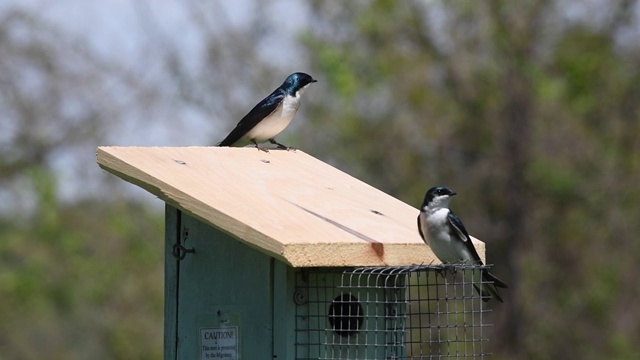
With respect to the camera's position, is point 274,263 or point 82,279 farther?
point 82,279

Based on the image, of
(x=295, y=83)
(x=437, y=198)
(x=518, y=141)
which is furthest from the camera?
(x=518, y=141)

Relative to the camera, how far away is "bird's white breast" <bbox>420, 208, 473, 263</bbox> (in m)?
3.82

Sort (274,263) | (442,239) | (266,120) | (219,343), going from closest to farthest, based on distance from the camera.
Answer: (274,263) → (219,343) → (442,239) → (266,120)

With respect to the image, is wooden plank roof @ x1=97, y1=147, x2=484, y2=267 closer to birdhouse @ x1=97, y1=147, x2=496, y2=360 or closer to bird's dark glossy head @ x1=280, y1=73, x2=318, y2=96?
birdhouse @ x1=97, y1=147, x2=496, y2=360

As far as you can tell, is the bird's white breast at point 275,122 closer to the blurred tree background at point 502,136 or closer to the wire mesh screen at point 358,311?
the wire mesh screen at point 358,311

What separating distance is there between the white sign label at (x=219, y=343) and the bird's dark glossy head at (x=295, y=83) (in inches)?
74.6

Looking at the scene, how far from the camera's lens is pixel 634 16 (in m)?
13.3

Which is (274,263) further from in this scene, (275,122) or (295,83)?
(295,83)

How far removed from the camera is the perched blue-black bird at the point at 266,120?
504cm

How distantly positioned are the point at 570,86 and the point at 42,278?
7.08 meters

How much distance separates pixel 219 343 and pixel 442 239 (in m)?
0.82

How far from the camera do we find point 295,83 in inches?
216

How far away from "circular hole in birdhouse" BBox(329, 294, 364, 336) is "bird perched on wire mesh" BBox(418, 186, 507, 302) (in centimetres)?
33

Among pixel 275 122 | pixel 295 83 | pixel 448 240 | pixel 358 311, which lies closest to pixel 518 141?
pixel 295 83
